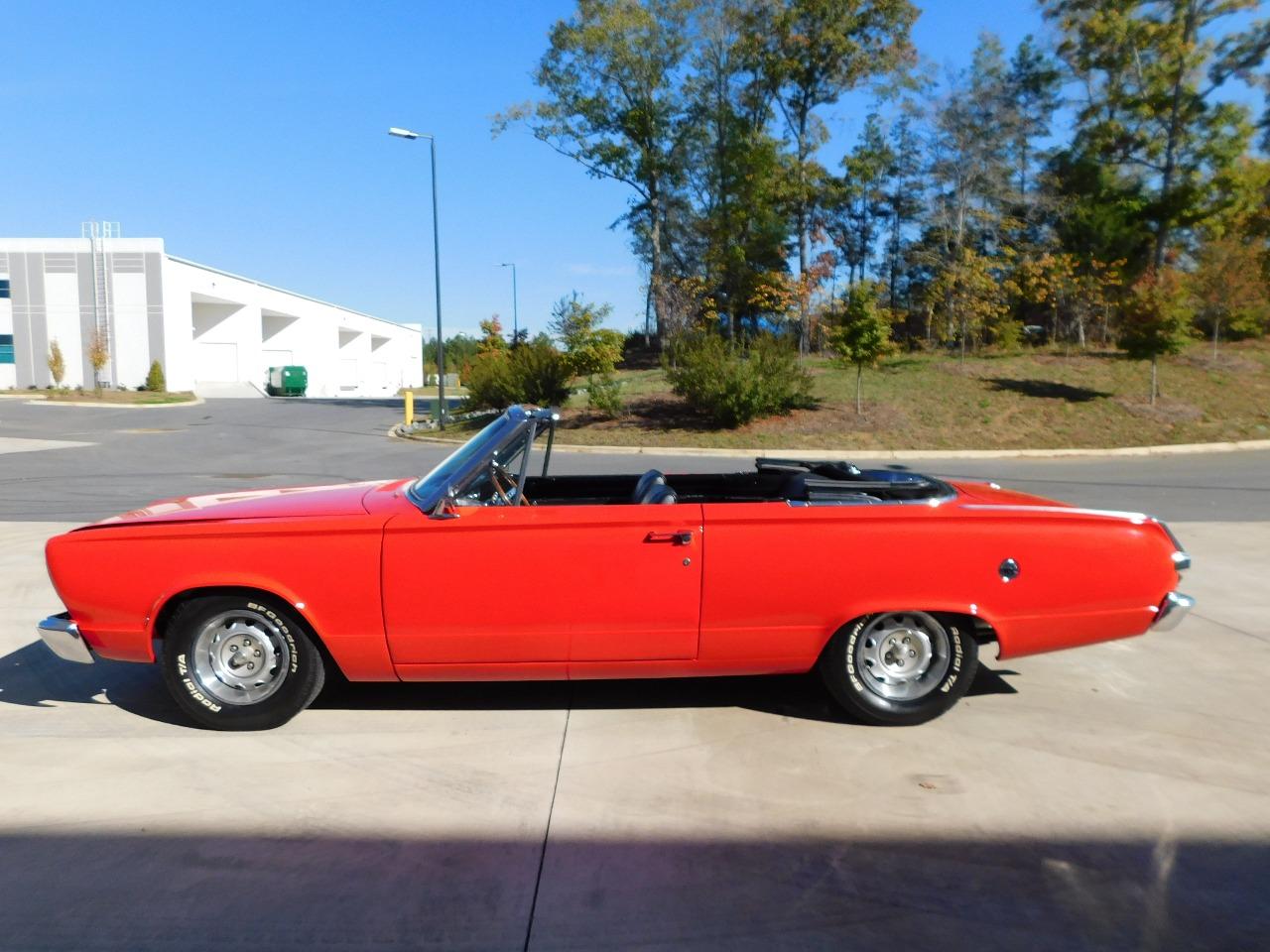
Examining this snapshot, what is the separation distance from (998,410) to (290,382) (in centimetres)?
4528

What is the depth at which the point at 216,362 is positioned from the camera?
56.2m

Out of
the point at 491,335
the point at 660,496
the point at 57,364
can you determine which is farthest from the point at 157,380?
the point at 660,496

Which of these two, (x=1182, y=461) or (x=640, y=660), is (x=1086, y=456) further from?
(x=640, y=660)

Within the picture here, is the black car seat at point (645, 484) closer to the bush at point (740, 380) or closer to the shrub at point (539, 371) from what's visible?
the bush at point (740, 380)

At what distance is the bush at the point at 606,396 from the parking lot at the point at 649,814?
18.1m

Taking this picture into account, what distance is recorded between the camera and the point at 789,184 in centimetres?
3128

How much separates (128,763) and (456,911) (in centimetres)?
194

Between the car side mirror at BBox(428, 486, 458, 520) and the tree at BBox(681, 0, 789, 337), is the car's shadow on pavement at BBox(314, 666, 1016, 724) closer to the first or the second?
the car side mirror at BBox(428, 486, 458, 520)

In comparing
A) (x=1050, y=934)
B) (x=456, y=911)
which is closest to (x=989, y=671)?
(x=1050, y=934)

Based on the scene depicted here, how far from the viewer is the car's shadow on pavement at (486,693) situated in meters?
4.63

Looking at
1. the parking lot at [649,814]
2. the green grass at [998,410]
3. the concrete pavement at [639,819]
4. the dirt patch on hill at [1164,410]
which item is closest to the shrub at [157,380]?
the green grass at [998,410]

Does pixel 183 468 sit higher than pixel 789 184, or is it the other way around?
pixel 789 184

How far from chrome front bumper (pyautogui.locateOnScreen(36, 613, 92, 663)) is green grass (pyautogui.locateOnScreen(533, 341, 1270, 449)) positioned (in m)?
16.9

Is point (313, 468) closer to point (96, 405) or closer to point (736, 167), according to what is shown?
point (736, 167)
